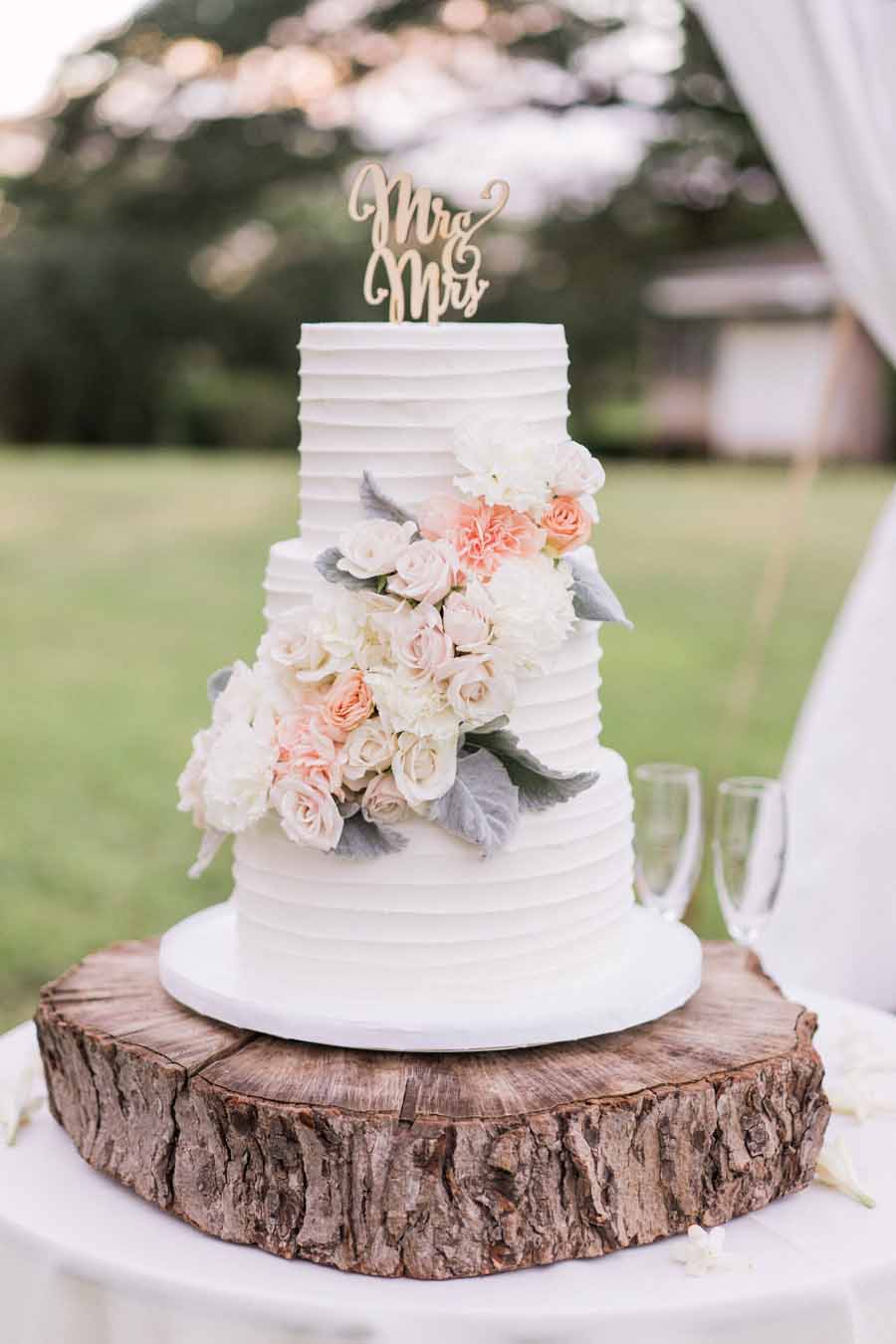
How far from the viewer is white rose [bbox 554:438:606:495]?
2135 mm

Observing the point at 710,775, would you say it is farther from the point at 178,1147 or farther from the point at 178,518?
the point at 178,518

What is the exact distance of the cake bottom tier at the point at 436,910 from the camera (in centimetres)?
211

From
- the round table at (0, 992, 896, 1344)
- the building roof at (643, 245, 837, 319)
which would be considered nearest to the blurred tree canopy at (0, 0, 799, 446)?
the building roof at (643, 245, 837, 319)

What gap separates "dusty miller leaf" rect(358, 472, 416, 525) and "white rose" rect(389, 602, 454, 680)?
0.15 meters

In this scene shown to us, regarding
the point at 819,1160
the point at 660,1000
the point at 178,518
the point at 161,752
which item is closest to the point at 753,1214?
the point at 819,1160

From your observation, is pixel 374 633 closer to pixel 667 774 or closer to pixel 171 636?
pixel 667 774

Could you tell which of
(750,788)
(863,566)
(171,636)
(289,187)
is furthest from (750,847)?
(289,187)

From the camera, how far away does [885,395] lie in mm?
17172

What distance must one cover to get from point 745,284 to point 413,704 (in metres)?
15.1

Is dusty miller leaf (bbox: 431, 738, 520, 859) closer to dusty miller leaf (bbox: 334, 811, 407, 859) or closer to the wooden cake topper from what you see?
dusty miller leaf (bbox: 334, 811, 407, 859)

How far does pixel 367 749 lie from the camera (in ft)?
6.84

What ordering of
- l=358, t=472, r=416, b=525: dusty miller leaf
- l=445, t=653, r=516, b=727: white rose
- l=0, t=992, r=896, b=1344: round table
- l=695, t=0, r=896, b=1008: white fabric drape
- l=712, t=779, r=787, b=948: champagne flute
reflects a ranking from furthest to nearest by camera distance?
l=695, t=0, r=896, b=1008: white fabric drape → l=712, t=779, r=787, b=948: champagne flute → l=358, t=472, r=416, b=525: dusty miller leaf → l=445, t=653, r=516, b=727: white rose → l=0, t=992, r=896, b=1344: round table

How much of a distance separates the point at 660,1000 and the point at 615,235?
15021 mm

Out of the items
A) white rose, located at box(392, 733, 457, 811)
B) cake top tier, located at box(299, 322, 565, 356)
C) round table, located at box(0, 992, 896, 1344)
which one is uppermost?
cake top tier, located at box(299, 322, 565, 356)
